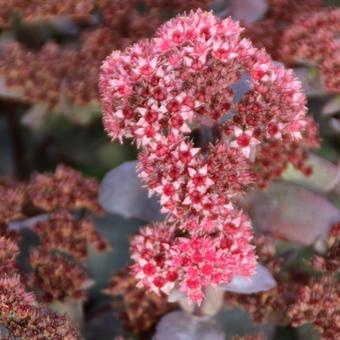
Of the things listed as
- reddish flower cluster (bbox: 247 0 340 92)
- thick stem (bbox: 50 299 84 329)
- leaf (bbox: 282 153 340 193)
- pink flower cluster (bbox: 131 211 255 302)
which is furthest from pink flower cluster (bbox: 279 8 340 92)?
thick stem (bbox: 50 299 84 329)

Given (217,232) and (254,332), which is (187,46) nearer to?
(217,232)

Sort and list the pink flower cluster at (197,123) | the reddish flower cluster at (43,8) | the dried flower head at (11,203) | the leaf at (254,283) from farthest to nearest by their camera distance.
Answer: the reddish flower cluster at (43,8) → the dried flower head at (11,203) → the leaf at (254,283) → the pink flower cluster at (197,123)

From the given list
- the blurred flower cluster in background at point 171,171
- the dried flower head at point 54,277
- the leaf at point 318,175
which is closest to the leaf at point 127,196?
the blurred flower cluster in background at point 171,171

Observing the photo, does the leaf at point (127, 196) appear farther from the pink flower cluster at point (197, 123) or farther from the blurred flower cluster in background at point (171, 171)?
the pink flower cluster at point (197, 123)

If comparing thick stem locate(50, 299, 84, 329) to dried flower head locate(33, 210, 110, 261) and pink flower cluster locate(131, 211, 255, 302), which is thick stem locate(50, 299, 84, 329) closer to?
dried flower head locate(33, 210, 110, 261)

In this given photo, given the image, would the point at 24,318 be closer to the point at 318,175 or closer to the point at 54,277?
the point at 54,277

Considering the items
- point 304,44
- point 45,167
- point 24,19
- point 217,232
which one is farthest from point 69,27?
point 217,232
